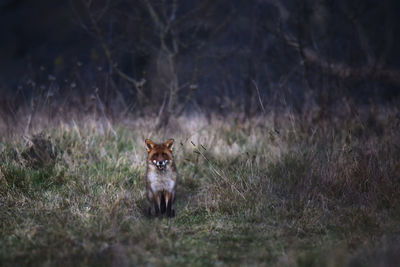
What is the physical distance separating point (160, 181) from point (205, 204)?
0.56 m

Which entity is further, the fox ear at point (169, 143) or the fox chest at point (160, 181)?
the fox ear at point (169, 143)

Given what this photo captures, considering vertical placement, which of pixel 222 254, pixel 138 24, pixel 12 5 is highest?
pixel 12 5

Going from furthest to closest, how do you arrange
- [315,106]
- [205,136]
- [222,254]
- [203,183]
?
[315,106], [205,136], [203,183], [222,254]

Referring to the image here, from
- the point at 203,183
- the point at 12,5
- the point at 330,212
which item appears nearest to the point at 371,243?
the point at 330,212

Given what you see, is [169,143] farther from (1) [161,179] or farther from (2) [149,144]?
(1) [161,179]

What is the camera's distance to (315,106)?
27.0ft

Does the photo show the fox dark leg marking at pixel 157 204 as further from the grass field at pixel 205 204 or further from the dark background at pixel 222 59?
the dark background at pixel 222 59

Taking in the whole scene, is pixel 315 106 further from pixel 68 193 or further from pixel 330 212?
pixel 68 193

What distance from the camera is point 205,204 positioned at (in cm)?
452

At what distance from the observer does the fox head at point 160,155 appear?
171 inches

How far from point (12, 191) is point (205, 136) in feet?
10.6

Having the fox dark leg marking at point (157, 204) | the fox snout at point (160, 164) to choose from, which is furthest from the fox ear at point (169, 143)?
the fox dark leg marking at point (157, 204)

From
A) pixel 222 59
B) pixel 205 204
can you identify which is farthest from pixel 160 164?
pixel 222 59

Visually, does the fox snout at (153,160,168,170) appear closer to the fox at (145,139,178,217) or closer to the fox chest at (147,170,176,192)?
the fox at (145,139,178,217)
